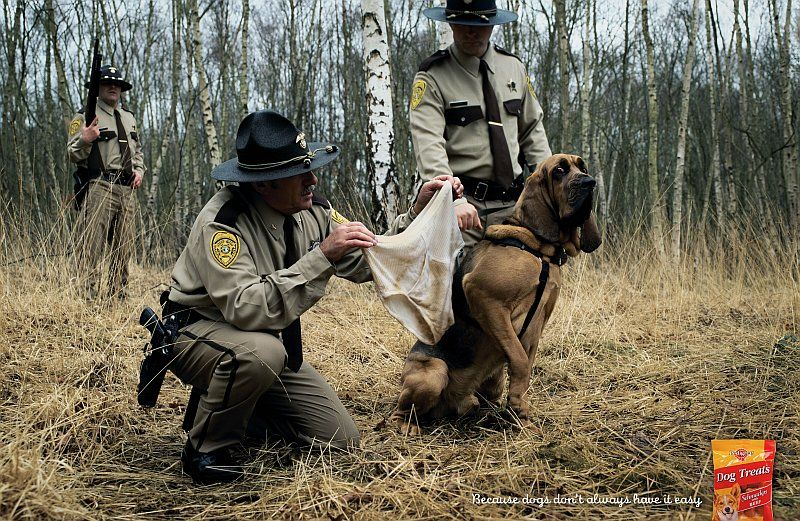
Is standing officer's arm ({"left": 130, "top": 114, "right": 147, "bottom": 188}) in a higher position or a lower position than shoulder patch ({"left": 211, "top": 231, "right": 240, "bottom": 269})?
higher

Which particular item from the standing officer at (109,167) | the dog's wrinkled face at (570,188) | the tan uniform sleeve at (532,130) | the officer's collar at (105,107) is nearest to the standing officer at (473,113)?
the tan uniform sleeve at (532,130)

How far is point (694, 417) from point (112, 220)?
21.1 feet

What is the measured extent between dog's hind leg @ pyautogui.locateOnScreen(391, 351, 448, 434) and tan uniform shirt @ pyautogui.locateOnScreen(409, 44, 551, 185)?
111cm

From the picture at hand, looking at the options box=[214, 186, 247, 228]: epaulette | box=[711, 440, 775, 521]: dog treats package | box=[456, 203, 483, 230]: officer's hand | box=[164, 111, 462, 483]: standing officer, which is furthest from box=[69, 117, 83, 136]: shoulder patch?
box=[711, 440, 775, 521]: dog treats package

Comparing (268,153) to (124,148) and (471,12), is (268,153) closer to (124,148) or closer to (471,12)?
(471,12)

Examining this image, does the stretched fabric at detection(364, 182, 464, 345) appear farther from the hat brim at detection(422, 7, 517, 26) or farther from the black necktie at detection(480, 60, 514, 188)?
the hat brim at detection(422, 7, 517, 26)

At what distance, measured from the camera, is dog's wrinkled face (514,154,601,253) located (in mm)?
3422

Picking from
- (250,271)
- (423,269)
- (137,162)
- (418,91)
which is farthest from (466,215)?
(137,162)

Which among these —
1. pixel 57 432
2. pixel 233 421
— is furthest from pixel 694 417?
pixel 57 432

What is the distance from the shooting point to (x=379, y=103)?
686 cm

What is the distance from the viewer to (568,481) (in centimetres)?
284

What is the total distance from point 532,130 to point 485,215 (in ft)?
2.25

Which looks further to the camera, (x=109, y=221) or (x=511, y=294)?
(x=109, y=221)

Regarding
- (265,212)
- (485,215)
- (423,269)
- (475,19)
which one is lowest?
(423,269)
